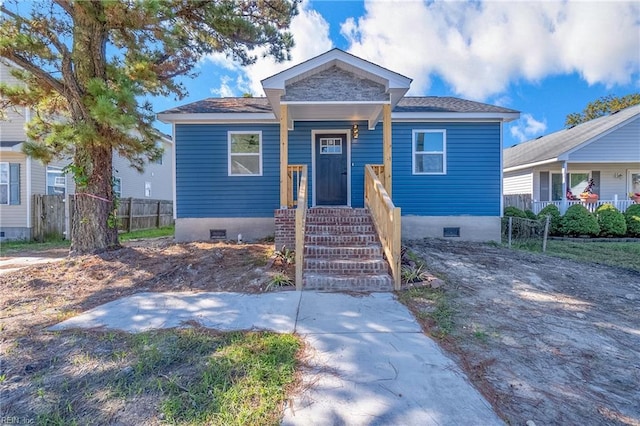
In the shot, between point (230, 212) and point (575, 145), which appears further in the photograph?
point (575, 145)

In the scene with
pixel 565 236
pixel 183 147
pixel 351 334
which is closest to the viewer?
pixel 351 334

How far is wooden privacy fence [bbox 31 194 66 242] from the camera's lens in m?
10.7

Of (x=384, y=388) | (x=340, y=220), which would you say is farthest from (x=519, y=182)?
(x=384, y=388)

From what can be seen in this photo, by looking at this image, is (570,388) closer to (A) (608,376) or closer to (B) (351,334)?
(A) (608,376)

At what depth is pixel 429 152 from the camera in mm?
8703

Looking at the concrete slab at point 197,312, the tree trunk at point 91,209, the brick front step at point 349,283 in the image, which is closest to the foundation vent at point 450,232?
the brick front step at point 349,283

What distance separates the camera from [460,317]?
12.3 ft

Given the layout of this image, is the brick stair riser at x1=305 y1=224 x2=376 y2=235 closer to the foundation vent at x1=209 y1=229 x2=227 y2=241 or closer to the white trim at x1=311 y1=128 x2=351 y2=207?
the white trim at x1=311 y1=128 x2=351 y2=207

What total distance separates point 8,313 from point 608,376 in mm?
6407

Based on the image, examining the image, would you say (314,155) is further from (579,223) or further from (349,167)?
(579,223)

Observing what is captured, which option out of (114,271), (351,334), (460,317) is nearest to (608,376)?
(460,317)

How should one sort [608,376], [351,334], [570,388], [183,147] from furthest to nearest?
1. [183,147]
2. [351,334]
3. [608,376]
4. [570,388]

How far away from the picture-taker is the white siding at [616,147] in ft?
42.5

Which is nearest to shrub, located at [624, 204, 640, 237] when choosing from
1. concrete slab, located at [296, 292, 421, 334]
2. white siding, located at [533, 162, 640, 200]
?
white siding, located at [533, 162, 640, 200]
